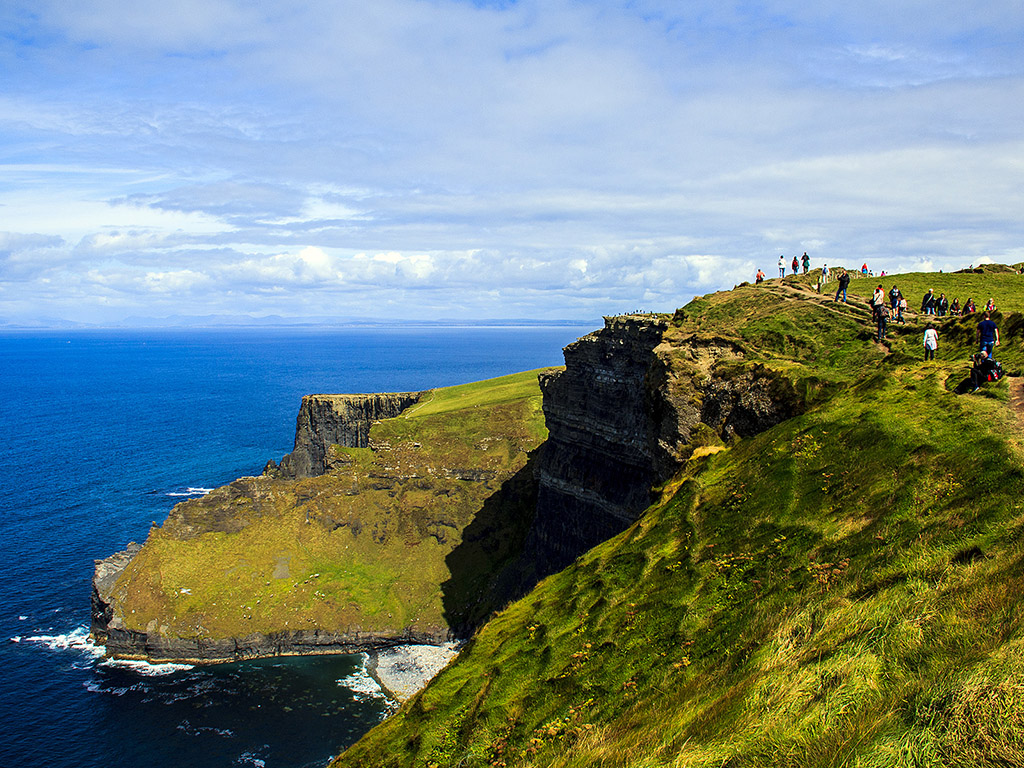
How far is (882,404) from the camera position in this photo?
91.3 ft

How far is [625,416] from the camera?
7625cm

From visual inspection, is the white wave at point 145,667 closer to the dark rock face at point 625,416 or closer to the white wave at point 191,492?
the dark rock face at point 625,416

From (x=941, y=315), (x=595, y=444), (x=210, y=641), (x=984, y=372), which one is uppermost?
(x=941, y=315)

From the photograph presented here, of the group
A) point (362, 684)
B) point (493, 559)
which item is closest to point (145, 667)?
point (362, 684)

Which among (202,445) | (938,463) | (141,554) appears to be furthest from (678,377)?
(202,445)

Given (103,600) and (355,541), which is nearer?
(103,600)

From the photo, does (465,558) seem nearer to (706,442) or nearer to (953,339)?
(706,442)

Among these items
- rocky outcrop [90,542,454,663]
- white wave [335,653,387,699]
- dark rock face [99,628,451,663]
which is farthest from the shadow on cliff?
white wave [335,653,387,699]

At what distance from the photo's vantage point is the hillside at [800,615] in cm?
1143

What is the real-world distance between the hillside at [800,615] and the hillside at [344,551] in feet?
225

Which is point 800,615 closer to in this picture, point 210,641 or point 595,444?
point 595,444

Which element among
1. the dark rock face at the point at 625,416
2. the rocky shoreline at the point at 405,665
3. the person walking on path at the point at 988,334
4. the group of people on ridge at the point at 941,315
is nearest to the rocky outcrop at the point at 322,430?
the rocky shoreline at the point at 405,665

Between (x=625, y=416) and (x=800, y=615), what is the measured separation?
2373 inches

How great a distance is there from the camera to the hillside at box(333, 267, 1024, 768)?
11.4 metres
